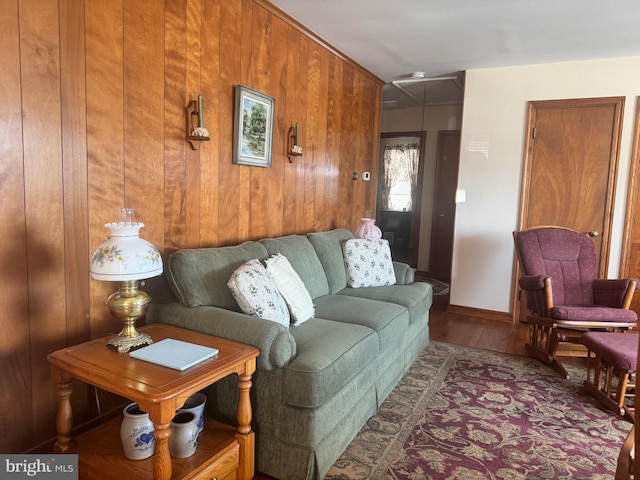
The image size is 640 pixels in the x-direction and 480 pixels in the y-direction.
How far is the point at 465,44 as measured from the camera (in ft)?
11.7

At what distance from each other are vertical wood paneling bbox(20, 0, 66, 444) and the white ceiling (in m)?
1.66

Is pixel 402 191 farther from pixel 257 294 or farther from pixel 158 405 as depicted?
pixel 158 405

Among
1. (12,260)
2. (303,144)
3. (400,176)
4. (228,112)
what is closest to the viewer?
(12,260)

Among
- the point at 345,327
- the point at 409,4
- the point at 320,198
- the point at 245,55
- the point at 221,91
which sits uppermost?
the point at 409,4

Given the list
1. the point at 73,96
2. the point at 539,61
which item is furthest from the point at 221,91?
the point at 539,61

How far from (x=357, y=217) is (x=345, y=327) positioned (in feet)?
8.17

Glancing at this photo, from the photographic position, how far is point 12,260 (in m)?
1.66

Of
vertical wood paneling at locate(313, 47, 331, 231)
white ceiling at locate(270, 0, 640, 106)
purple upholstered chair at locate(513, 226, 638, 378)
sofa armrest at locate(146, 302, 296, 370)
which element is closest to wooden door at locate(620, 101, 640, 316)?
purple upholstered chair at locate(513, 226, 638, 378)

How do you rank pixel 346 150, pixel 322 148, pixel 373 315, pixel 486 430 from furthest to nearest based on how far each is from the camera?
pixel 346 150
pixel 322 148
pixel 373 315
pixel 486 430

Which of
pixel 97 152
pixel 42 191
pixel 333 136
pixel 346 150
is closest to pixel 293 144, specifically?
pixel 333 136

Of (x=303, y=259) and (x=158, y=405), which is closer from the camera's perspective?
(x=158, y=405)

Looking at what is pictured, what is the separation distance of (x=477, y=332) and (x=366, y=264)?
4.61 ft

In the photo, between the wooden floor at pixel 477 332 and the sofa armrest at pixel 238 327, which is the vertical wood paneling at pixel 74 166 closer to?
the sofa armrest at pixel 238 327

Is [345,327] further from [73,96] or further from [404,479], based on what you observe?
[73,96]
